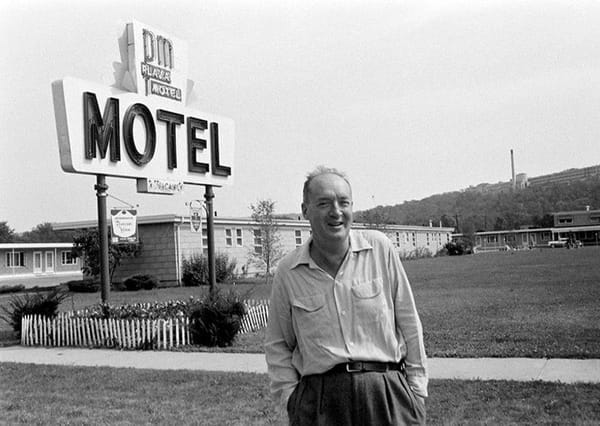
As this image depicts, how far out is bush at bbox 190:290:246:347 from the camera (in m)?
11.8

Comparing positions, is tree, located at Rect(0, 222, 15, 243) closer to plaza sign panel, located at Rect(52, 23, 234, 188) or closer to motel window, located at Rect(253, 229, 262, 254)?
motel window, located at Rect(253, 229, 262, 254)

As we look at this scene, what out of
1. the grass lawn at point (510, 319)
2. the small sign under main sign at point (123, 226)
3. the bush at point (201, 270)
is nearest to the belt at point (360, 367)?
the grass lawn at point (510, 319)

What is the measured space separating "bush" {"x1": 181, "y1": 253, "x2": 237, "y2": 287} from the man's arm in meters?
27.2

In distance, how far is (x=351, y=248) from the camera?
3148mm

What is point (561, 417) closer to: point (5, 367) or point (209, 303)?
point (209, 303)

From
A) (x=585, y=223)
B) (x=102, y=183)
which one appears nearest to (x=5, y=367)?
(x=102, y=183)

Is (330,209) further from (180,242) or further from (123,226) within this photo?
(180,242)

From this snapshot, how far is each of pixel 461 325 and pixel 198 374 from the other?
6.08 meters

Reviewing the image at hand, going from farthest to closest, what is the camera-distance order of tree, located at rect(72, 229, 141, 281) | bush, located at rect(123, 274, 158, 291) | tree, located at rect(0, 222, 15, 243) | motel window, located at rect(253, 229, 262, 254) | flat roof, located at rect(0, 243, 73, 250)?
tree, located at rect(0, 222, 15, 243) < flat roof, located at rect(0, 243, 73, 250) < motel window, located at rect(253, 229, 262, 254) < tree, located at rect(72, 229, 141, 281) < bush, located at rect(123, 274, 158, 291)

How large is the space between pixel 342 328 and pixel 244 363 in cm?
710

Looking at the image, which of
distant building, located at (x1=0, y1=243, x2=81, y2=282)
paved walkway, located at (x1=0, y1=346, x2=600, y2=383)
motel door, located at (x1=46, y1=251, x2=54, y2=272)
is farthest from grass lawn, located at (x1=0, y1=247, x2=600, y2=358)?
motel door, located at (x1=46, y1=251, x2=54, y2=272)

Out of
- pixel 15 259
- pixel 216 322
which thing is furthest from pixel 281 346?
pixel 15 259

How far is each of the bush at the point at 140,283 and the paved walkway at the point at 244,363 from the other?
1588 cm

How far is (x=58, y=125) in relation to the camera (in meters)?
12.6
